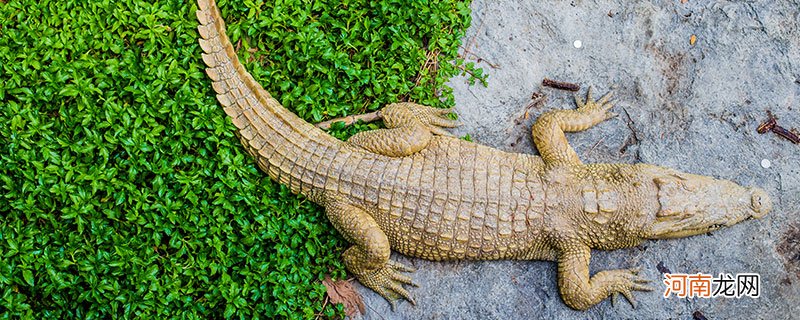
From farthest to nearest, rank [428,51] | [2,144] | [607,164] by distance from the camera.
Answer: [428,51]
[607,164]
[2,144]

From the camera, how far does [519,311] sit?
17.7ft

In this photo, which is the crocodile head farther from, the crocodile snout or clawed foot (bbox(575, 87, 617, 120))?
clawed foot (bbox(575, 87, 617, 120))

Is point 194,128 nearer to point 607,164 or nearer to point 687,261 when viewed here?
point 607,164

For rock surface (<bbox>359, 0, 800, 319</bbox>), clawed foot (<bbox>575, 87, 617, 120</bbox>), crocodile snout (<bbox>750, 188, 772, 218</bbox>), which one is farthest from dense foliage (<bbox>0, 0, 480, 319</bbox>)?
crocodile snout (<bbox>750, 188, 772, 218</bbox>)

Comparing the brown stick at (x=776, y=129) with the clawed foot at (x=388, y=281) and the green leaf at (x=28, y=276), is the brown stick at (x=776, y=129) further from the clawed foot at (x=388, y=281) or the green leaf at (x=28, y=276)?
the green leaf at (x=28, y=276)

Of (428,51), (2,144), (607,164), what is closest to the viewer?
(2,144)

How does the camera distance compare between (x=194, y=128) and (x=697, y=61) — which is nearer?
(x=194, y=128)

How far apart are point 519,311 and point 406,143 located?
1493 millimetres

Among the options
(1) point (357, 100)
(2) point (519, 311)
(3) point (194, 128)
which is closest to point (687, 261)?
(2) point (519, 311)

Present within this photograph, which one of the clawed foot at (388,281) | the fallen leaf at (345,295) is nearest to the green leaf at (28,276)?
the fallen leaf at (345,295)

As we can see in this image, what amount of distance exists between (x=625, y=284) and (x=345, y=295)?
2.06m

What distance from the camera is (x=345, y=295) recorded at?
18.0 feet

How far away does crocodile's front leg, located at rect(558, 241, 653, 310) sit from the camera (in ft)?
17.2

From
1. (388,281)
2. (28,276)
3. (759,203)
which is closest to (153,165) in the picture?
(28,276)
